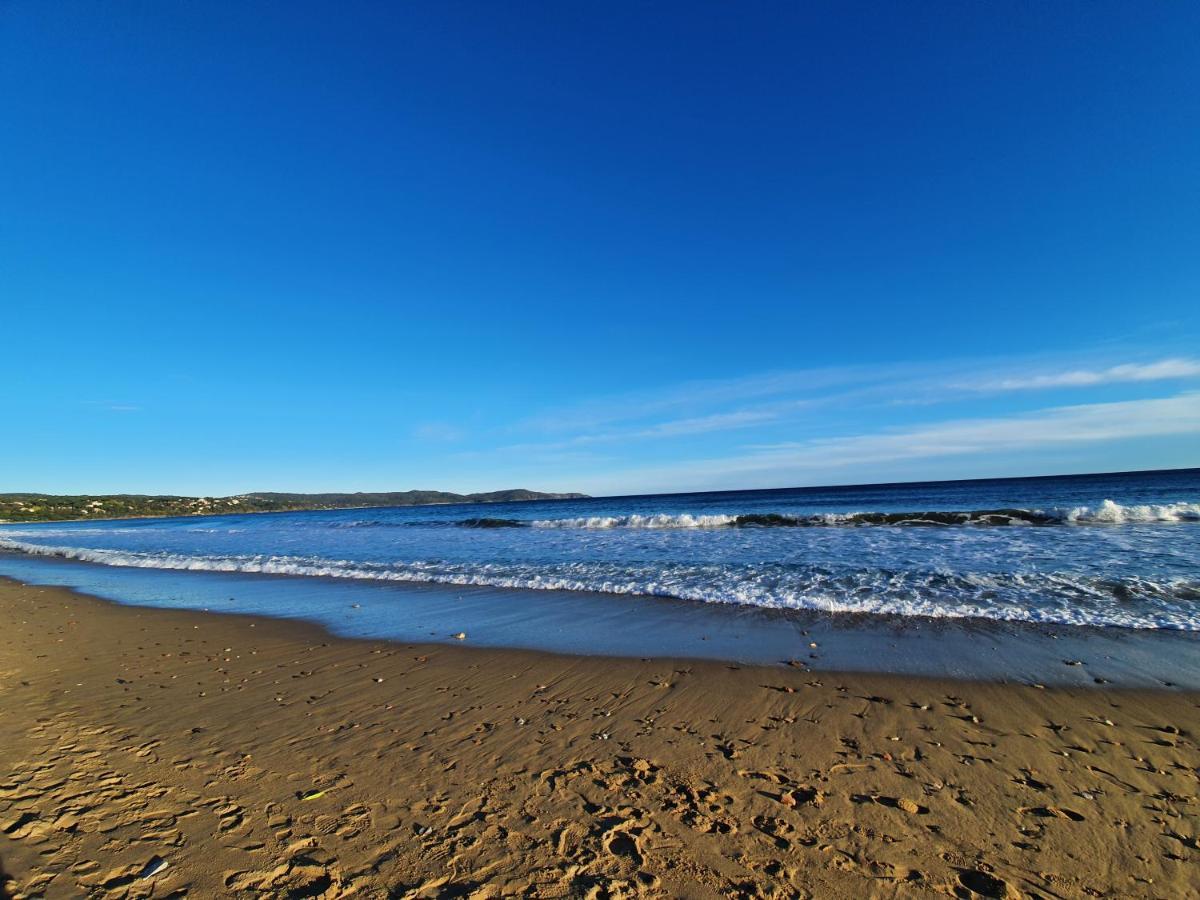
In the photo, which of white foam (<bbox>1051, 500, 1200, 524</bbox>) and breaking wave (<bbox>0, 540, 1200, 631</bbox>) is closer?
breaking wave (<bbox>0, 540, 1200, 631</bbox>)

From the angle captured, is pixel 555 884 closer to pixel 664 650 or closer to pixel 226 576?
pixel 664 650

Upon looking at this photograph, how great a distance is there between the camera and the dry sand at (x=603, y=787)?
308cm

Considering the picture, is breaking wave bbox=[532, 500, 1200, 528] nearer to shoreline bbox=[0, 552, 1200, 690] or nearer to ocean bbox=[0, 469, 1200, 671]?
ocean bbox=[0, 469, 1200, 671]

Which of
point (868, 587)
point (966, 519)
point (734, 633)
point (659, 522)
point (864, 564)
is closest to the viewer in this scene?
point (734, 633)

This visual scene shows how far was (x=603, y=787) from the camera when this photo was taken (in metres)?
4.03

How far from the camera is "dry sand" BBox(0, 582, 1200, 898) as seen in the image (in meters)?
3.08

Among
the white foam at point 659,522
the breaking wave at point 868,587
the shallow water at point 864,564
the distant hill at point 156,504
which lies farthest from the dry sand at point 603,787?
the distant hill at point 156,504

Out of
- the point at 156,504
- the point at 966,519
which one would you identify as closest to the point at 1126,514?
the point at 966,519

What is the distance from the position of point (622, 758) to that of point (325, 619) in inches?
327

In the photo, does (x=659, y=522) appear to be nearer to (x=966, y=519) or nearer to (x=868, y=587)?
(x=966, y=519)

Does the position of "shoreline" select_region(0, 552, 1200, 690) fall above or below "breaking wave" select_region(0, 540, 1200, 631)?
below

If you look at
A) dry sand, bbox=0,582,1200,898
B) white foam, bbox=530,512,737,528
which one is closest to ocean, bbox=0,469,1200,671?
dry sand, bbox=0,582,1200,898

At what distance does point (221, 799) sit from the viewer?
4.02 metres

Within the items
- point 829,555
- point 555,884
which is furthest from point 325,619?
point 829,555
